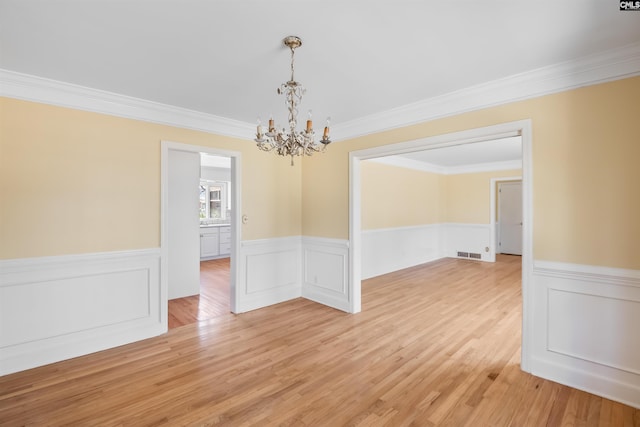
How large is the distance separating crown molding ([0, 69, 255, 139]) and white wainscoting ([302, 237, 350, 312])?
2.03 metres

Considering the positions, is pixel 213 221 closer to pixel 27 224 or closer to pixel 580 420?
pixel 27 224

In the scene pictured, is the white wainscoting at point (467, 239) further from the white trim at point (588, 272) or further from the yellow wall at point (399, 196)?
the white trim at point (588, 272)

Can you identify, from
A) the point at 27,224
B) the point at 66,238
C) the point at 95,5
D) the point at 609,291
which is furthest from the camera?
the point at 66,238

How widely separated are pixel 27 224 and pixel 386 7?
3.43m

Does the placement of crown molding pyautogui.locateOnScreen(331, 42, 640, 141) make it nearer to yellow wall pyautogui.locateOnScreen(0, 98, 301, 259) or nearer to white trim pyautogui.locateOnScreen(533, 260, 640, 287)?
white trim pyautogui.locateOnScreen(533, 260, 640, 287)

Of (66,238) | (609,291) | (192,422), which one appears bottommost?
(192,422)

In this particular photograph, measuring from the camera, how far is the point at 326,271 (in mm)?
4359

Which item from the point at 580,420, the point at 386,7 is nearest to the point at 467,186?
the point at 580,420

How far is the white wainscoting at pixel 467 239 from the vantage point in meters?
7.60

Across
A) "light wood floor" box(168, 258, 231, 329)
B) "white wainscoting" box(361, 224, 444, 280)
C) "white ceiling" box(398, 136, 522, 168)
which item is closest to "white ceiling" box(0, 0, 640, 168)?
"light wood floor" box(168, 258, 231, 329)

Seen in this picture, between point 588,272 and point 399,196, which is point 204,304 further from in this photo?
point 399,196

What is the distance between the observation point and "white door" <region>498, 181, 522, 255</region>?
8523 millimetres

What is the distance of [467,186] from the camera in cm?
802

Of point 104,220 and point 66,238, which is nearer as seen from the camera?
point 66,238
